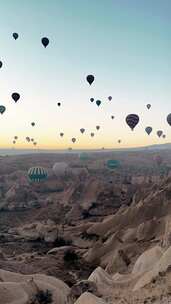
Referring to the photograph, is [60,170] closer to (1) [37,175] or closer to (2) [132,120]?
(1) [37,175]

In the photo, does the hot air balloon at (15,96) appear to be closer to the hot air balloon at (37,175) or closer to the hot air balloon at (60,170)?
the hot air balloon at (37,175)

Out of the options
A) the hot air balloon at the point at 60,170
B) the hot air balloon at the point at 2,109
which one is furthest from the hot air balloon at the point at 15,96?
the hot air balloon at the point at 60,170

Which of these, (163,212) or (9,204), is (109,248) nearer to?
(163,212)

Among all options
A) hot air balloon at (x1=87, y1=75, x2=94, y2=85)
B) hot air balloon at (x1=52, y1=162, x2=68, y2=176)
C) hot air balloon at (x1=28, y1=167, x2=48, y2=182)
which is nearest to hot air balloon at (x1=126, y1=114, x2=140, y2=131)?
hot air balloon at (x1=87, y1=75, x2=94, y2=85)

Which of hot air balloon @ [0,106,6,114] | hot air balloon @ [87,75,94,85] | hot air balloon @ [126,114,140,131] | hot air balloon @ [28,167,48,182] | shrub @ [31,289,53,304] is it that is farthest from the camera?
hot air balloon @ [28,167,48,182]

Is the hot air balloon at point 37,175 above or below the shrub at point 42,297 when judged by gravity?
above

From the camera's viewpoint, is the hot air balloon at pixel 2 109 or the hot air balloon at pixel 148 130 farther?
the hot air balloon at pixel 148 130

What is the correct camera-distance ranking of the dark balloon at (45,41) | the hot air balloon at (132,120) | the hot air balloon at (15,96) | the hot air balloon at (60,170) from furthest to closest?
the hot air balloon at (60,170) → the hot air balloon at (132,120) → the hot air balloon at (15,96) → the dark balloon at (45,41)

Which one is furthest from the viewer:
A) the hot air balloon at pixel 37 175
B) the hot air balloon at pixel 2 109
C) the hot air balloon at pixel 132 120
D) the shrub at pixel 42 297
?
the hot air balloon at pixel 37 175

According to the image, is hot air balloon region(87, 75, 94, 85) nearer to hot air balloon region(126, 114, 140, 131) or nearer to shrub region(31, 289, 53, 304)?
hot air balloon region(126, 114, 140, 131)
